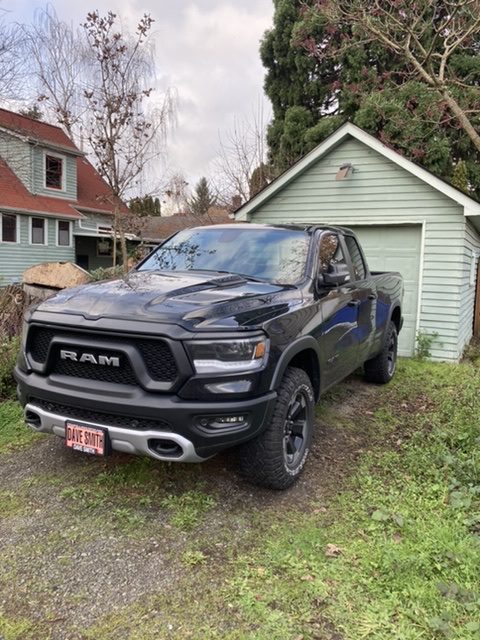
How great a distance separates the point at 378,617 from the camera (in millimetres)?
2289

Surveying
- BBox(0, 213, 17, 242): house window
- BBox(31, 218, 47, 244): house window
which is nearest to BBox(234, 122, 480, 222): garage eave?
BBox(0, 213, 17, 242): house window

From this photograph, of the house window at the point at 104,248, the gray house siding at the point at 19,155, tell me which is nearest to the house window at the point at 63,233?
the gray house siding at the point at 19,155

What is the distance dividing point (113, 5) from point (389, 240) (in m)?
11.2

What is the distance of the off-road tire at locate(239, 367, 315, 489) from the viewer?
3.16 meters

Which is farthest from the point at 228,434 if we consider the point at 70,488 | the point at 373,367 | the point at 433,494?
the point at 373,367

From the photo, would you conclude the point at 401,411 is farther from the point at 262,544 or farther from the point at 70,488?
the point at 70,488

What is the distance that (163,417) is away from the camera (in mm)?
2727

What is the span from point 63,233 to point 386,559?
20.6 m

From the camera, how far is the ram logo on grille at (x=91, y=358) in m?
2.87

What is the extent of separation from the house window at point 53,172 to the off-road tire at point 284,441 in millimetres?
19914

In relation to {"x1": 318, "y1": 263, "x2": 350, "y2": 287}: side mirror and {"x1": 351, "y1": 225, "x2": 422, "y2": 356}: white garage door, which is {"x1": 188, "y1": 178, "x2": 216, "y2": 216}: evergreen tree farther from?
{"x1": 318, "y1": 263, "x2": 350, "y2": 287}: side mirror

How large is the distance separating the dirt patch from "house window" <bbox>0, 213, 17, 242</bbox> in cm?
1636

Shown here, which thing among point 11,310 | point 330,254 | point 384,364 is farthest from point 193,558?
point 11,310

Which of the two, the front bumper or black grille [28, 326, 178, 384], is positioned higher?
black grille [28, 326, 178, 384]
